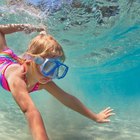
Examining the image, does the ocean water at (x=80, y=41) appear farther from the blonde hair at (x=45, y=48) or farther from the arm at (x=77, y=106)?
the blonde hair at (x=45, y=48)

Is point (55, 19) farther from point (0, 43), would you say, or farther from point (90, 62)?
point (90, 62)

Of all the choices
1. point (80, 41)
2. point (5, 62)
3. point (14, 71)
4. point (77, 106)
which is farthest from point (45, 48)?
point (80, 41)

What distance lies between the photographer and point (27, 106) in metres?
3.54

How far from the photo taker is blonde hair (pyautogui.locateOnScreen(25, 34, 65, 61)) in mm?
4238

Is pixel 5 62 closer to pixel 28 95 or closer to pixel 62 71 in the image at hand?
pixel 62 71

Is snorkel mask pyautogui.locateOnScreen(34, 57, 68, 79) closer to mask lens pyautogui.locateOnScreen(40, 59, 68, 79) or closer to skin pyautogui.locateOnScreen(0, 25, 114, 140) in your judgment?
mask lens pyautogui.locateOnScreen(40, 59, 68, 79)

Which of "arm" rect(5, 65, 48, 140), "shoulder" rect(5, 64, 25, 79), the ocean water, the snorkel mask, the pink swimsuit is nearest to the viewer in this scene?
"arm" rect(5, 65, 48, 140)

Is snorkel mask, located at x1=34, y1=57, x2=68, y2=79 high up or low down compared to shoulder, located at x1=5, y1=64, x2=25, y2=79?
down

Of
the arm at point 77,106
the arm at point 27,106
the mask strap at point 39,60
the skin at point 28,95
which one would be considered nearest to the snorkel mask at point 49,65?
the mask strap at point 39,60

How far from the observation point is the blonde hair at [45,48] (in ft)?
13.9

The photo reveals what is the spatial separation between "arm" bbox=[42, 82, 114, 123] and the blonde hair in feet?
6.46

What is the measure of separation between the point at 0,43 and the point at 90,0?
27.2 ft

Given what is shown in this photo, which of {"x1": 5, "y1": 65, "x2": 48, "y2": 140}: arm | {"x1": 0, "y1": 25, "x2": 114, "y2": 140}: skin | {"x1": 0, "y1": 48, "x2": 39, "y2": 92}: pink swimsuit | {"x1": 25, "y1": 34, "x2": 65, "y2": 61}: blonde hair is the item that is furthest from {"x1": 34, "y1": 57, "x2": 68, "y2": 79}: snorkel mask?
{"x1": 0, "y1": 48, "x2": 39, "y2": 92}: pink swimsuit

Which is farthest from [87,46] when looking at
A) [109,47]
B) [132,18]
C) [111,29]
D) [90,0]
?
[90,0]
